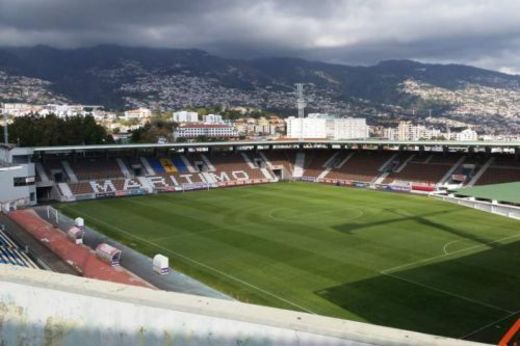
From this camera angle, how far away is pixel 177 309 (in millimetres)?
5250

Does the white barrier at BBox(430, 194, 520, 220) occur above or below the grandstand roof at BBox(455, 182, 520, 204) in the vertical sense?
below

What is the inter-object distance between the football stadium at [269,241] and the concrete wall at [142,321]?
0.06 ft

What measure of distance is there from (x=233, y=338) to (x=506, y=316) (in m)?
17.6

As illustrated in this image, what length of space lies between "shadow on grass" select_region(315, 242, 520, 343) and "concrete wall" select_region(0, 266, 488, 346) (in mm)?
14420

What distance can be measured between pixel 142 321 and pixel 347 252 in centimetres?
2383

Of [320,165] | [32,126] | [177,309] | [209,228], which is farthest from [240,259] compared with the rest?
[32,126]

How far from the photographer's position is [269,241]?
3123 cm

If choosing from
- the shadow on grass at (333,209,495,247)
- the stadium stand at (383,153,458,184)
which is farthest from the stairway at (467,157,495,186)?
the shadow on grass at (333,209,495,247)

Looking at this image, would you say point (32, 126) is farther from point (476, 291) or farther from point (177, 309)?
point (177, 309)

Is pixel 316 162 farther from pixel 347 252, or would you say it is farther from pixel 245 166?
pixel 347 252

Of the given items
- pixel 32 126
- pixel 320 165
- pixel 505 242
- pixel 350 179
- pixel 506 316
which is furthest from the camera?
Answer: pixel 32 126

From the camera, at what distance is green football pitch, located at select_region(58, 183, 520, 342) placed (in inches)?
795

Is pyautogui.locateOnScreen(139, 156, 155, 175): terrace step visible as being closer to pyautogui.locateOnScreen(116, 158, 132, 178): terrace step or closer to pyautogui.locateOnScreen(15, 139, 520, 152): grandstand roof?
pyautogui.locateOnScreen(116, 158, 132, 178): terrace step

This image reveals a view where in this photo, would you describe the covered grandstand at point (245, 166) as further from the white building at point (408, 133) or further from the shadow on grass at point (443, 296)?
the white building at point (408, 133)
